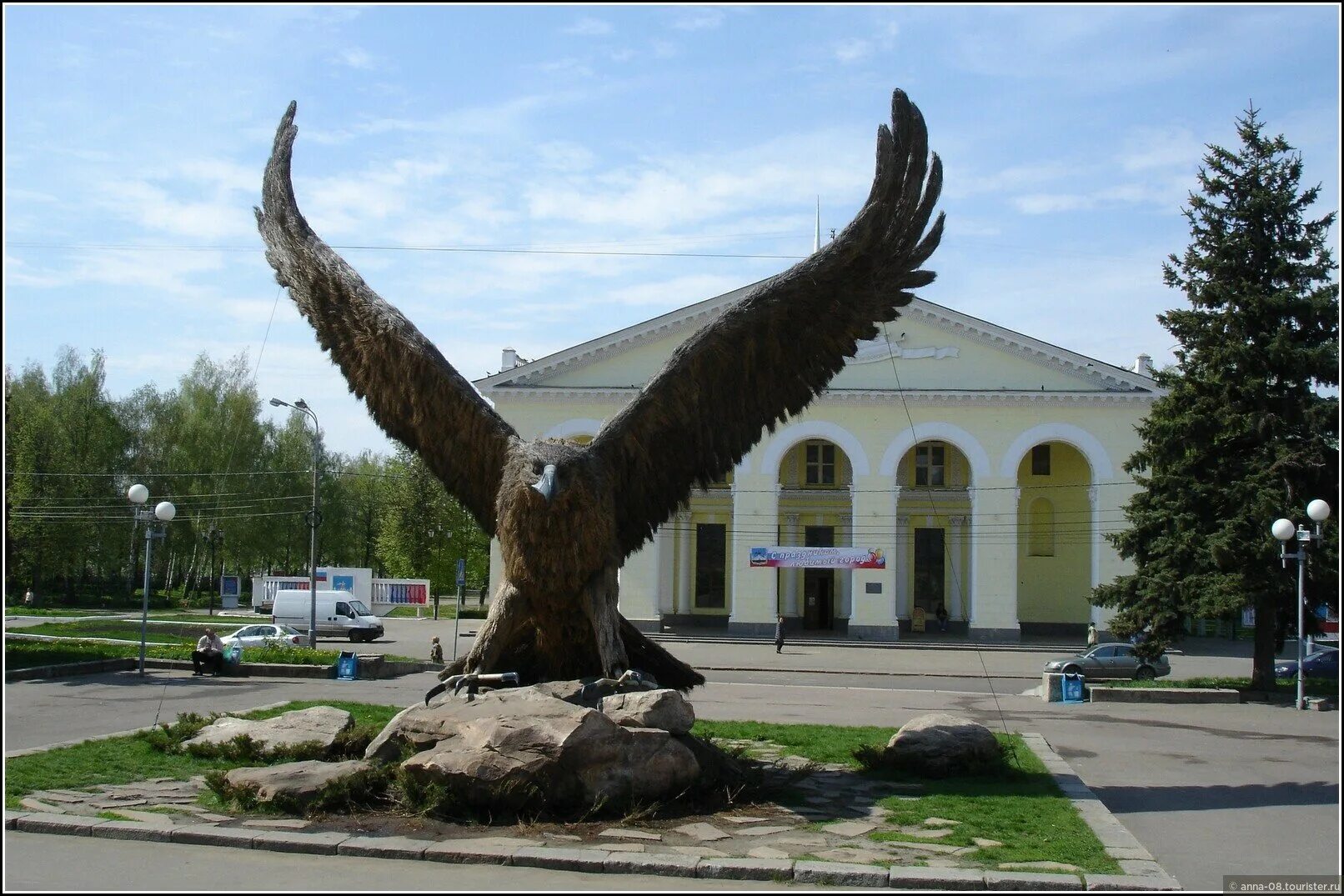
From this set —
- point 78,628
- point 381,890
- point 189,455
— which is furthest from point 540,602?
point 189,455

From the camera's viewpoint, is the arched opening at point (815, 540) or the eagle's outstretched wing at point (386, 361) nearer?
the eagle's outstretched wing at point (386, 361)

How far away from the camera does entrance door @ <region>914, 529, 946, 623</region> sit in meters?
47.7

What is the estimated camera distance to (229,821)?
8.47m

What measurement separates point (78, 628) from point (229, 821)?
102ft

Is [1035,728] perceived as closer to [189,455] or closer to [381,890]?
[381,890]

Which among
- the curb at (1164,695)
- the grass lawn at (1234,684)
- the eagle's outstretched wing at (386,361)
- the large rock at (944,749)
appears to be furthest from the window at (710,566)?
the eagle's outstretched wing at (386,361)

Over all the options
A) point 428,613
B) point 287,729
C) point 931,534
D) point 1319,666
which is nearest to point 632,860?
point 287,729

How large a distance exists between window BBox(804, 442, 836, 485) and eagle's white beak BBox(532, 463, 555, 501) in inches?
1549

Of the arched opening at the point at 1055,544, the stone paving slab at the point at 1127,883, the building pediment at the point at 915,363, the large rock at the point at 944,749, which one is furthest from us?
the arched opening at the point at 1055,544

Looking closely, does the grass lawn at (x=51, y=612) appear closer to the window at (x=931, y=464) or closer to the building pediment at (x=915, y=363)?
the building pediment at (x=915, y=363)

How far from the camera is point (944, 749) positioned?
11500mm

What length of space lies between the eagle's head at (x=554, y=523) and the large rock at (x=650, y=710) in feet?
4.25

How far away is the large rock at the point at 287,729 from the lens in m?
11.5

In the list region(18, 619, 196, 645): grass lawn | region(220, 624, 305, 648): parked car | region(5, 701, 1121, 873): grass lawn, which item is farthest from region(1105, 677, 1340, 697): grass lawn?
region(18, 619, 196, 645): grass lawn
